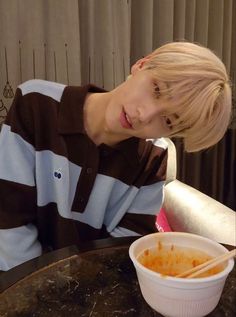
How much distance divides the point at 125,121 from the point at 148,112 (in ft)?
0.25

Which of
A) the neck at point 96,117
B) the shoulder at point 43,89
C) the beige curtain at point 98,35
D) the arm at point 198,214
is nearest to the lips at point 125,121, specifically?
the neck at point 96,117

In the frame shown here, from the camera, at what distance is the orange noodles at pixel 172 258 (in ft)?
2.36

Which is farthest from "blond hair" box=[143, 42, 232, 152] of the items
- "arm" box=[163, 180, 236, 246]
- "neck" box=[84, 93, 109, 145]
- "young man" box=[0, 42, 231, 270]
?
"arm" box=[163, 180, 236, 246]

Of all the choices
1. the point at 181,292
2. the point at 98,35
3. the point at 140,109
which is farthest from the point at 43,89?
the point at 98,35

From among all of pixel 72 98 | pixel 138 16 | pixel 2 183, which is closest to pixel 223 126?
pixel 72 98

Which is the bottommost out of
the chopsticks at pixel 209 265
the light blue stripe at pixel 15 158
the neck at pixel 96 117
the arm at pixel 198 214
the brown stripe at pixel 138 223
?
the arm at pixel 198 214

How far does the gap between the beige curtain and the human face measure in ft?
2.38

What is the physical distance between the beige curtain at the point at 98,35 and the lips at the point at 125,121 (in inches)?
30.4

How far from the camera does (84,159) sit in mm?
998

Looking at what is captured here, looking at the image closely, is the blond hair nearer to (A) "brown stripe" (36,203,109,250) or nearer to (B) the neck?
(B) the neck

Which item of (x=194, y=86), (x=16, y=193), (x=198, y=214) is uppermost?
(x=194, y=86)

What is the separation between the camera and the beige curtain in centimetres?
151

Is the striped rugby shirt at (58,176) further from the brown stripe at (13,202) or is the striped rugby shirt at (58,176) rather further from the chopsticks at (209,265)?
the chopsticks at (209,265)

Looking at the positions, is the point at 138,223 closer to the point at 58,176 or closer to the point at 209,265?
the point at 58,176
